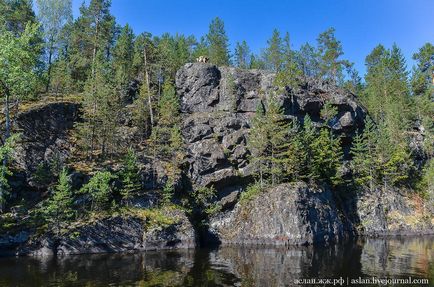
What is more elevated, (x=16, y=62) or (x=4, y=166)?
(x=16, y=62)

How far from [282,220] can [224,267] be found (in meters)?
18.7

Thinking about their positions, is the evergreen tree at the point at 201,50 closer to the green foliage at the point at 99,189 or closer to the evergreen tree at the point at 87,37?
the evergreen tree at the point at 87,37

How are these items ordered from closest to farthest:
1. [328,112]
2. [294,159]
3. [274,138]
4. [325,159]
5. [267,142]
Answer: [274,138]
[267,142]
[294,159]
[325,159]
[328,112]

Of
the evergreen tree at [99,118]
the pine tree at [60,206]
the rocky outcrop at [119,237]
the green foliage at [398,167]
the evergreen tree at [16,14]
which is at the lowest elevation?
the rocky outcrop at [119,237]

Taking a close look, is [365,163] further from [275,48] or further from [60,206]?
[60,206]

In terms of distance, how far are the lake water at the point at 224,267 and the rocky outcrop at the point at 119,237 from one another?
2.68 meters

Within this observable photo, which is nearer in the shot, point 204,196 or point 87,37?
point 204,196

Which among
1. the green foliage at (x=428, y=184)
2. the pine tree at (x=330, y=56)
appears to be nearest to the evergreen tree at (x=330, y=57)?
the pine tree at (x=330, y=56)

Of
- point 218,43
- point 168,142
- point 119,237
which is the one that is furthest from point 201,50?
point 119,237

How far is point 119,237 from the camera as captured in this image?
41.4 metres

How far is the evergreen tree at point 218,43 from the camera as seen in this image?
7956 centimetres

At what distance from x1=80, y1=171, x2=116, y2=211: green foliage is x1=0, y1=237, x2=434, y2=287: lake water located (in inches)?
309

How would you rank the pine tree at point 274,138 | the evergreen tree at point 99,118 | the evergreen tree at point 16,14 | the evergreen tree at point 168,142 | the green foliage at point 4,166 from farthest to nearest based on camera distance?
the evergreen tree at point 16,14 → the evergreen tree at point 168,142 → the pine tree at point 274,138 → the evergreen tree at point 99,118 → the green foliage at point 4,166

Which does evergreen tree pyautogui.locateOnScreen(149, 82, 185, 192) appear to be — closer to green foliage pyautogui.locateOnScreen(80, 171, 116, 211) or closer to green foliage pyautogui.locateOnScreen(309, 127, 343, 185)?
green foliage pyautogui.locateOnScreen(80, 171, 116, 211)
